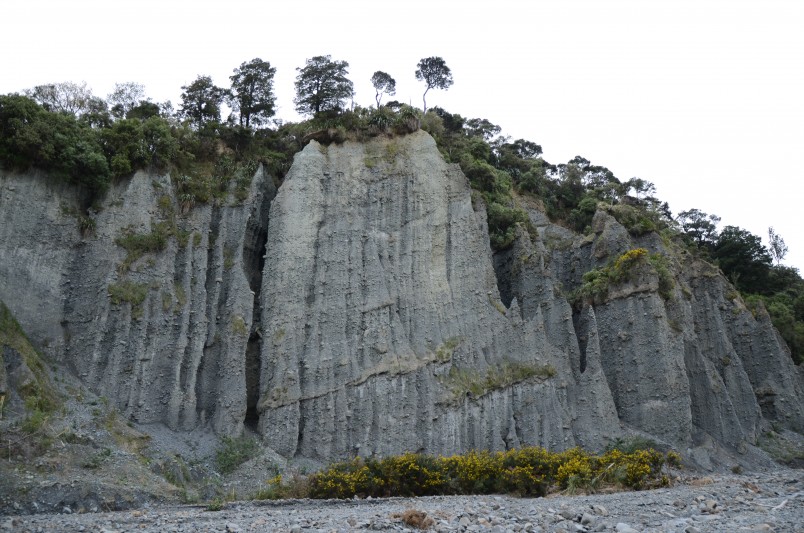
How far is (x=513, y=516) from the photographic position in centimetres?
1803

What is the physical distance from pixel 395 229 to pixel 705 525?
26.4 meters

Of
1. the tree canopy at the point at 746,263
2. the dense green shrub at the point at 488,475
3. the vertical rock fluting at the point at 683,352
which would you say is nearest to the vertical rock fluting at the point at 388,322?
the vertical rock fluting at the point at 683,352

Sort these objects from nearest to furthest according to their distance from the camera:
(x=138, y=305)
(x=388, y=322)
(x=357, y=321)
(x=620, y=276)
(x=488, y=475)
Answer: (x=488, y=475) → (x=138, y=305) → (x=357, y=321) → (x=388, y=322) → (x=620, y=276)

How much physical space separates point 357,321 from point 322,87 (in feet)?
53.6

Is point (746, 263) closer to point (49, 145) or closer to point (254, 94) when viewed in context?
point (254, 94)

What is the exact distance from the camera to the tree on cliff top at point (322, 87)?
→ 1793 inches

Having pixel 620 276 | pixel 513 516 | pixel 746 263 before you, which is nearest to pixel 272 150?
pixel 620 276

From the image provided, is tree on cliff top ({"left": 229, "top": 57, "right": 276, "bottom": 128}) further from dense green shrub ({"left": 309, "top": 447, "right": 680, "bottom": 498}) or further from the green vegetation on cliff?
dense green shrub ({"left": 309, "top": 447, "right": 680, "bottom": 498})

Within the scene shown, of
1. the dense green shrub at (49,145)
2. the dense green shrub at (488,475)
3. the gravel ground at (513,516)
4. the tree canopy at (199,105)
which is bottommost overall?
the gravel ground at (513,516)

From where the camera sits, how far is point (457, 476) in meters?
26.5

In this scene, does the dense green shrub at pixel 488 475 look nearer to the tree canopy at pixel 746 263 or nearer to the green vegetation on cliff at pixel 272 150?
the green vegetation on cliff at pixel 272 150

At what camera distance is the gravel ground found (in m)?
16.0

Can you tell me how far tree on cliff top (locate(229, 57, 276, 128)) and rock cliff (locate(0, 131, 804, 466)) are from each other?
6120 millimetres

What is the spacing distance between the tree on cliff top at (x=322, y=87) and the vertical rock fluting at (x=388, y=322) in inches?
177
